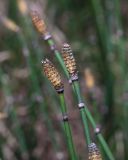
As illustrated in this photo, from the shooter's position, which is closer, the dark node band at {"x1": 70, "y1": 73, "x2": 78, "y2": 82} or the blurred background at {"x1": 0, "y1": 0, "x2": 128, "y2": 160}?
the dark node band at {"x1": 70, "y1": 73, "x2": 78, "y2": 82}

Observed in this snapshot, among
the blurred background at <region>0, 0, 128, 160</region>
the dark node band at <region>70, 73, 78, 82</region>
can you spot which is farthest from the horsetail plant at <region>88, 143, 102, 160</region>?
the blurred background at <region>0, 0, 128, 160</region>

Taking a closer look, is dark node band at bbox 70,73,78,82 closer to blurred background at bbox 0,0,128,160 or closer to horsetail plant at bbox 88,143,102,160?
horsetail plant at bbox 88,143,102,160

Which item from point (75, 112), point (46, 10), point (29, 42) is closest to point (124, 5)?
point (46, 10)

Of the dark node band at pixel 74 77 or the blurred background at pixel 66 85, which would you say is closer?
the dark node band at pixel 74 77

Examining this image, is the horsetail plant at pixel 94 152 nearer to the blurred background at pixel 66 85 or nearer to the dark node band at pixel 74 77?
the dark node band at pixel 74 77

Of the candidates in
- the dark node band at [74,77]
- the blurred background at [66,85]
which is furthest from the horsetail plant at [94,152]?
the blurred background at [66,85]

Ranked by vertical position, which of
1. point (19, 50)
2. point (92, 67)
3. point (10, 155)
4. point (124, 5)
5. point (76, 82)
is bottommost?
point (10, 155)

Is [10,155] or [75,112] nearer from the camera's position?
[10,155]

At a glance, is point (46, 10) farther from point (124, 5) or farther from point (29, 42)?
point (124, 5)
